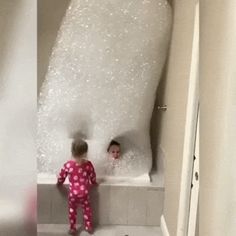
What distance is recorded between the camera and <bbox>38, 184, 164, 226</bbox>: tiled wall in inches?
90.8

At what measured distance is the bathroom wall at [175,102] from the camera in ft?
6.13

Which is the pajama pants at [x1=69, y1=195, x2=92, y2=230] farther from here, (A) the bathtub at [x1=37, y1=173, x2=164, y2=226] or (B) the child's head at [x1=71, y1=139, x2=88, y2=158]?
(B) the child's head at [x1=71, y1=139, x2=88, y2=158]

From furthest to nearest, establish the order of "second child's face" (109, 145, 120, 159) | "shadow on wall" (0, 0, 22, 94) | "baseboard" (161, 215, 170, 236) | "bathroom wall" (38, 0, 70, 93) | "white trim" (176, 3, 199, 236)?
"bathroom wall" (38, 0, 70, 93), "second child's face" (109, 145, 120, 159), "baseboard" (161, 215, 170, 236), "white trim" (176, 3, 199, 236), "shadow on wall" (0, 0, 22, 94)

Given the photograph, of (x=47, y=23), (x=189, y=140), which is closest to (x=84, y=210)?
(x=189, y=140)

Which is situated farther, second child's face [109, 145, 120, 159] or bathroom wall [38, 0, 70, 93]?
bathroom wall [38, 0, 70, 93]

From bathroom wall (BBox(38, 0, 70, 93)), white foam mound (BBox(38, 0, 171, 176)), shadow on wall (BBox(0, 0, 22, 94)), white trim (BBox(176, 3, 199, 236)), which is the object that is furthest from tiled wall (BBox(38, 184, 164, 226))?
shadow on wall (BBox(0, 0, 22, 94))

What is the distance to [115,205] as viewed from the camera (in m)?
2.33

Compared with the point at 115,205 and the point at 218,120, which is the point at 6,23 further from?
the point at 115,205

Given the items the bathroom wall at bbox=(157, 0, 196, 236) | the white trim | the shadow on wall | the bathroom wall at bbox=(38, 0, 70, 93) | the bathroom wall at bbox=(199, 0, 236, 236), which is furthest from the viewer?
the bathroom wall at bbox=(38, 0, 70, 93)

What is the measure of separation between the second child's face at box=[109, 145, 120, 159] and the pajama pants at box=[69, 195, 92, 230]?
0.27 meters

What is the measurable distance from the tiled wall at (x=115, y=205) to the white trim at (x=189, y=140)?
437mm

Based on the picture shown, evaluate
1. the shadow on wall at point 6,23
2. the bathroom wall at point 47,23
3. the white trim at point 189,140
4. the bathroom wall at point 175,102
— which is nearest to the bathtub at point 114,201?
the bathroom wall at point 175,102

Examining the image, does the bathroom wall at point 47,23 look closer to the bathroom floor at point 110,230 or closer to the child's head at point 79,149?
the child's head at point 79,149

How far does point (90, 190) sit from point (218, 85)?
131 cm
